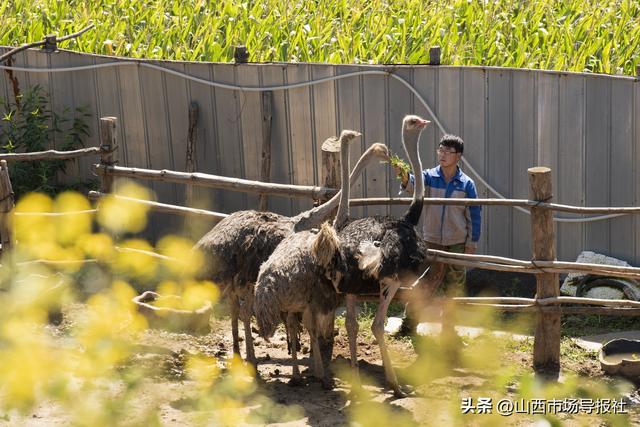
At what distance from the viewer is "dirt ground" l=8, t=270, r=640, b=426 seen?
20.8ft

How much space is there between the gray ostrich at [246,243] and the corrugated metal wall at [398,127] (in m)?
1.82

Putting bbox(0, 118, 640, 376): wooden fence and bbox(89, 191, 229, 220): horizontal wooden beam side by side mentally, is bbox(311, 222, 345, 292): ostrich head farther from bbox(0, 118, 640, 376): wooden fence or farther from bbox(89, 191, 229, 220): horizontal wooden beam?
bbox(89, 191, 229, 220): horizontal wooden beam

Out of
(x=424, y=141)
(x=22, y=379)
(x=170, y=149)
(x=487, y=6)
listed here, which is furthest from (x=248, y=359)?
(x=487, y=6)

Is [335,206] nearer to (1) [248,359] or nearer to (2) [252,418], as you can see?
(1) [248,359]

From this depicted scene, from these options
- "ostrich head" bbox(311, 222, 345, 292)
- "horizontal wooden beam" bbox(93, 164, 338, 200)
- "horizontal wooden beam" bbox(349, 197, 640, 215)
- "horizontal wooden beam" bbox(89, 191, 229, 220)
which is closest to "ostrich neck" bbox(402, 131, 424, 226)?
"horizontal wooden beam" bbox(349, 197, 640, 215)

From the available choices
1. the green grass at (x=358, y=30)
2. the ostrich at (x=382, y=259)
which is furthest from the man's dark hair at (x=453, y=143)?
the green grass at (x=358, y=30)

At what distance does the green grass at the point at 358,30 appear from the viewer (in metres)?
10.3

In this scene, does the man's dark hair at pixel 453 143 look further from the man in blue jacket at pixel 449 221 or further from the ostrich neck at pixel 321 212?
the ostrich neck at pixel 321 212

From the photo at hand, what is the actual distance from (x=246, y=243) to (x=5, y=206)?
228 centimetres

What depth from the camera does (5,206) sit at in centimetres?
830

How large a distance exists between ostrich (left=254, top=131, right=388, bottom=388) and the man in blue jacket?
103cm

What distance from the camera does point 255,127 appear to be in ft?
31.5

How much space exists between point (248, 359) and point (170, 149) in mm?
3287

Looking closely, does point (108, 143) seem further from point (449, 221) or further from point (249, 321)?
Result: point (449, 221)
